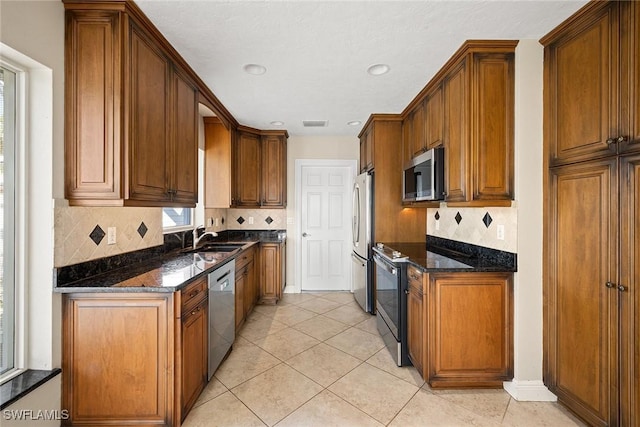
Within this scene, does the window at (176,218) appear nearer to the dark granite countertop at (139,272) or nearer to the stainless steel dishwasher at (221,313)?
the dark granite countertop at (139,272)

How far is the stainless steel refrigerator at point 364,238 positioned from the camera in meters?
3.55

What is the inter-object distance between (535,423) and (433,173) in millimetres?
1833

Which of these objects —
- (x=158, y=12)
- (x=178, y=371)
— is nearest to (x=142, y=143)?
(x=158, y=12)

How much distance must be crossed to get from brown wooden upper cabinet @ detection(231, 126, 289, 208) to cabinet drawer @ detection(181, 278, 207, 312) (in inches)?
90.5

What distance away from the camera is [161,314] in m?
1.62

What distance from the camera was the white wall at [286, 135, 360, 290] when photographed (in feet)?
15.1

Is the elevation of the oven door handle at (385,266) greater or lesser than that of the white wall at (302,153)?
lesser

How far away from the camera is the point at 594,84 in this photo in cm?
166

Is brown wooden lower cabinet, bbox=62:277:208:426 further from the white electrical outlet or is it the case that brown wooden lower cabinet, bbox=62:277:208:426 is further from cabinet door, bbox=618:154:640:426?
cabinet door, bbox=618:154:640:426

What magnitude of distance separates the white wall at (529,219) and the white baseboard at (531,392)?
13 millimetres

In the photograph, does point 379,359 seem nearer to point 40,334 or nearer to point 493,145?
point 493,145

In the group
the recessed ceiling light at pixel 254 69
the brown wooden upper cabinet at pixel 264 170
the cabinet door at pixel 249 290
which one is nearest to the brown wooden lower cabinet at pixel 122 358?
the cabinet door at pixel 249 290

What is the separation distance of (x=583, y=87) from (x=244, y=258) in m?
3.18

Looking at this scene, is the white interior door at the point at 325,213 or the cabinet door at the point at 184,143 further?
the white interior door at the point at 325,213
